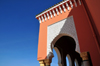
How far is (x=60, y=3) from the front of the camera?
541 cm

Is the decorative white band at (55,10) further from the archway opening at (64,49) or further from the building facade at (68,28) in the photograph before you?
the archway opening at (64,49)

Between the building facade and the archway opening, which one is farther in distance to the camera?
the archway opening

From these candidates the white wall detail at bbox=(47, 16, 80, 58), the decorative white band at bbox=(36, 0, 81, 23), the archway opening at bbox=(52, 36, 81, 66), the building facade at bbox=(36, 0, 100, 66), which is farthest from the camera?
the archway opening at bbox=(52, 36, 81, 66)

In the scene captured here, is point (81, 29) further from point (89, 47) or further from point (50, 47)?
point (50, 47)

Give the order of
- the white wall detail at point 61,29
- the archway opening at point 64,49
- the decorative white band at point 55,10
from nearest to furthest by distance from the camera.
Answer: the white wall detail at point 61,29 < the decorative white band at point 55,10 < the archway opening at point 64,49

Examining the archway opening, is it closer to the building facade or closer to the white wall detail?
the building facade

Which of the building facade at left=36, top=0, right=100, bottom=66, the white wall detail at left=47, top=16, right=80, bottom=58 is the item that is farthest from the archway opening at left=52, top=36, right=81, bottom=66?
the white wall detail at left=47, top=16, right=80, bottom=58

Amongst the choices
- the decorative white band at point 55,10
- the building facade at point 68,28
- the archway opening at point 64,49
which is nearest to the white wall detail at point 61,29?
the building facade at point 68,28

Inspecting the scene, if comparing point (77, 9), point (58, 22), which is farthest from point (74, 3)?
point (58, 22)

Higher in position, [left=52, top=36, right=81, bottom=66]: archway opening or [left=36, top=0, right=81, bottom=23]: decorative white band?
[left=36, top=0, right=81, bottom=23]: decorative white band

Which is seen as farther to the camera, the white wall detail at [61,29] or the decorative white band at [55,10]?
the decorative white band at [55,10]

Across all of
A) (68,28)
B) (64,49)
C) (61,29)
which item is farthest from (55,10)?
(64,49)

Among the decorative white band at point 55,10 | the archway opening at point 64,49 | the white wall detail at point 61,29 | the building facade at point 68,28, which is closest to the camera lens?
the building facade at point 68,28

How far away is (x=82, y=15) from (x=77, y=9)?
1.90 feet
